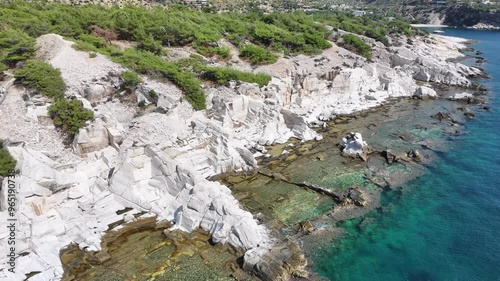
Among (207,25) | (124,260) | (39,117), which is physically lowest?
(124,260)

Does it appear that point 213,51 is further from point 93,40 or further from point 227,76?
point 93,40

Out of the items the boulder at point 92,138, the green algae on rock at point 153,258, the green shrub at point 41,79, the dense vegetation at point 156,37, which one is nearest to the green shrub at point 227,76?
the dense vegetation at point 156,37

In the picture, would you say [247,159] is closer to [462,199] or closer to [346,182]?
[346,182]

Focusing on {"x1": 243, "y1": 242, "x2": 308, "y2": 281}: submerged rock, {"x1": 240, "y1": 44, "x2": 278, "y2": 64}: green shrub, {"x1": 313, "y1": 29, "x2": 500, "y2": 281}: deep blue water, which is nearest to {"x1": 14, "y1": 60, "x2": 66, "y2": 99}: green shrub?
{"x1": 243, "y1": 242, "x2": 308, "y2": 281}: submerged rock

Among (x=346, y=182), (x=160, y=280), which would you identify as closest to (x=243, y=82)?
(x=346, y=182)

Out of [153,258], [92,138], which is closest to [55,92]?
[92,138]

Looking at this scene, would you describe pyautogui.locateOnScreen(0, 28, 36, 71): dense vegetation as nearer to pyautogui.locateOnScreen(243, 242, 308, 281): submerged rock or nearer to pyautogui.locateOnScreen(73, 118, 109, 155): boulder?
pyautogui.locateOnScreen(73, 118, 109, 155): boulder
